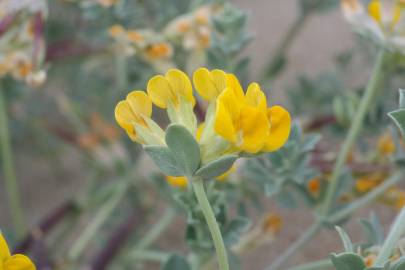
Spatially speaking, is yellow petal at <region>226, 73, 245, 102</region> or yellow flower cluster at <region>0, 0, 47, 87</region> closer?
yellow petal at <region>226, 73, 245, 102</region>

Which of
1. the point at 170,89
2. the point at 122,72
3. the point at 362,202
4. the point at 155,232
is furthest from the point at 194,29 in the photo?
the point at 170,89

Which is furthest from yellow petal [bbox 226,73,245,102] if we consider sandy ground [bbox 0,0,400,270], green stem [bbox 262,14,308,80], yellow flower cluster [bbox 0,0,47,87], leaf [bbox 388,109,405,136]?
green stem [bbox 262,14,308,80]

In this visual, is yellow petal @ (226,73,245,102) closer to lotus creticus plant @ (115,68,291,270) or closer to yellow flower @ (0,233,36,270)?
lotus creticus plant @ (115,68,291,270)

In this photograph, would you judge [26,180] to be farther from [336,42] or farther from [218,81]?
[218,81]

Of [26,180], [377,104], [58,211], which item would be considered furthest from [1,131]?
[377,104]

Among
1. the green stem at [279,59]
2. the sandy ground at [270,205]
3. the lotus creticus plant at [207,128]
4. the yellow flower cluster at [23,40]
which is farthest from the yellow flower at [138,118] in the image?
the green stem at [279,59]

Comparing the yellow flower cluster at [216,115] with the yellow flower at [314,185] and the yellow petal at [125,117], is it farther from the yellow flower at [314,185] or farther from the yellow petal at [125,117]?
the yellow flower at [314,185]

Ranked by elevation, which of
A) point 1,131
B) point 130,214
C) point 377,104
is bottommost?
point 130,214
